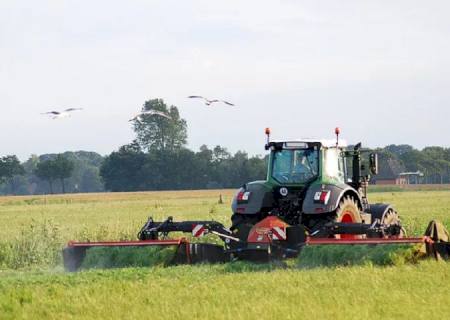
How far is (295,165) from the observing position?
1650cm

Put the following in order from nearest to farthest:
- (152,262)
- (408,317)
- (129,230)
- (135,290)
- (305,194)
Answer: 1. (408,317)
2. (135,290)
3. (152,262)
4. (305,194)
5. (129,230)

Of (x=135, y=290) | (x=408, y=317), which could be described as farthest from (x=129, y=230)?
(x=408, y=317)

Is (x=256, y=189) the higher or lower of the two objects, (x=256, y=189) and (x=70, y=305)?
the higher

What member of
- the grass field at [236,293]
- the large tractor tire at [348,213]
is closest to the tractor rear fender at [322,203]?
the large tractor tire at [348,213]

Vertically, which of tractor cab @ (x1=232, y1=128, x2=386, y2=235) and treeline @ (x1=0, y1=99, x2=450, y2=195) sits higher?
treeline @ (x1=0, y1=99, x2=450, y2=195)

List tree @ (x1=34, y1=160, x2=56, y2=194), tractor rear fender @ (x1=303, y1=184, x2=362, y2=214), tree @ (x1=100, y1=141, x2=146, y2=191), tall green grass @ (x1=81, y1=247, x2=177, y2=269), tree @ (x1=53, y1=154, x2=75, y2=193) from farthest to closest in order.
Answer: tree @ (x1=53, y1=154, x2=75, y2=193) → tree @ (x1=34, y1=160, x2=56, y2=194) → tree @ (x1=100, y1=141, x2=146, y2=191) → tractor rear fender @ (x1=303, y1=184, x2=362, y2=214) → tall green grass @ (x1=81, y1=247, x2=177, y2=269)

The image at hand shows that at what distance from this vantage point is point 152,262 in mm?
14984

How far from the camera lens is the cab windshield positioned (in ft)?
53.4

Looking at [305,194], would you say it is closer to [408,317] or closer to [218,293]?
[218,293]

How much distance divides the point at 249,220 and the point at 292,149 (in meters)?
1.54

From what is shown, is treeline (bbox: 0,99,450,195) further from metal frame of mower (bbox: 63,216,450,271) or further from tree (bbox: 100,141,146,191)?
metal frame of mower (bbox: 63,216,450,271)

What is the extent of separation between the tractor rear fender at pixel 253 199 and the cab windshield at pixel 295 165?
457 mm

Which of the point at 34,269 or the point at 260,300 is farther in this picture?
the point at 34,269

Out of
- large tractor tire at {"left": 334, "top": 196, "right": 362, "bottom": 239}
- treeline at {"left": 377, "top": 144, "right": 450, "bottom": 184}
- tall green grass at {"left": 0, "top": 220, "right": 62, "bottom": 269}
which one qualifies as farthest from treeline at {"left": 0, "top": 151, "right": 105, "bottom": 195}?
large tractor tire at {"left": 334, "top": 196, "right": 362, "bottom": 239}
